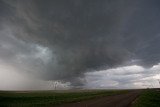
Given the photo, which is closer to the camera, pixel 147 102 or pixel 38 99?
pixel 147 102

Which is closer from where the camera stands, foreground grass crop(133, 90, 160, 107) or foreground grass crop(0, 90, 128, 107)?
foreground grass crop(133, 90, 160, 107)

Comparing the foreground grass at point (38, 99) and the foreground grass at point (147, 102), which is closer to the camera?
the foreground grass at point (147, 102)
